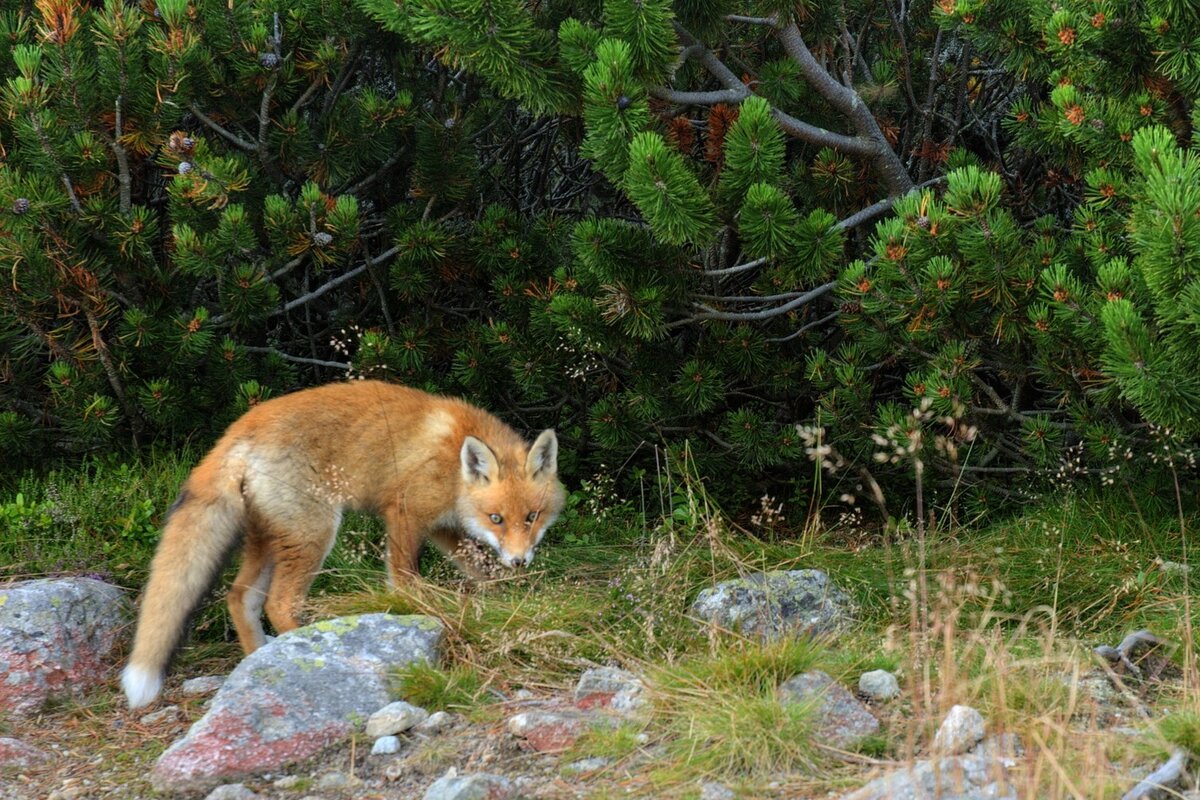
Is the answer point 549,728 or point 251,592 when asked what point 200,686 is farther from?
point 549,728

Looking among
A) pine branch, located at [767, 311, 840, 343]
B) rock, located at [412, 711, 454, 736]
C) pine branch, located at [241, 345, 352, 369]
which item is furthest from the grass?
pine branch, located at [767, 311, 840, 343]

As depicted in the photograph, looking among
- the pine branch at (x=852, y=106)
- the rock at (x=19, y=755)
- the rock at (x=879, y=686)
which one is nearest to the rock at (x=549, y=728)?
the rock at (x=879, y=686)

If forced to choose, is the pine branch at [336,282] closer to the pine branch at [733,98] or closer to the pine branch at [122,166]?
the pine branch at [122,166]

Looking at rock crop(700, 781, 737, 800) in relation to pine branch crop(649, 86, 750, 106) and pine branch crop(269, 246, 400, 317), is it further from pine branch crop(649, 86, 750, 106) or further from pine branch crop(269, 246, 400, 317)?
pine branch crop(269, 246, 400, 317)

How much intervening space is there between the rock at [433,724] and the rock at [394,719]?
0.02 m

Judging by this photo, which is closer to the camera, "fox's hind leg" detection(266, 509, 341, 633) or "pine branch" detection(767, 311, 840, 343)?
"fox's hind leg" detection(266, 509, 341, 633)

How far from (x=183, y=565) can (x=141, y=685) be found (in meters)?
0.51

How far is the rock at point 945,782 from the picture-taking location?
3076mm

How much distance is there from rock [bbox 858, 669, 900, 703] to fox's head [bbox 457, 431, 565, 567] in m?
1.97

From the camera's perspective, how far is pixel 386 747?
3984 mm

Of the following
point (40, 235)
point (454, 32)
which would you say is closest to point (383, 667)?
point (454, 32)

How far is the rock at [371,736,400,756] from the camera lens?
3980mm

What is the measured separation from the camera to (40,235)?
233 inches

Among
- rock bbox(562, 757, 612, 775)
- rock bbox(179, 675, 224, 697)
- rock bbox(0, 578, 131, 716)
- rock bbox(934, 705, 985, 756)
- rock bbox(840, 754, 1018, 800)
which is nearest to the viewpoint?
rock bbox(840, 754, 1018, 800)
